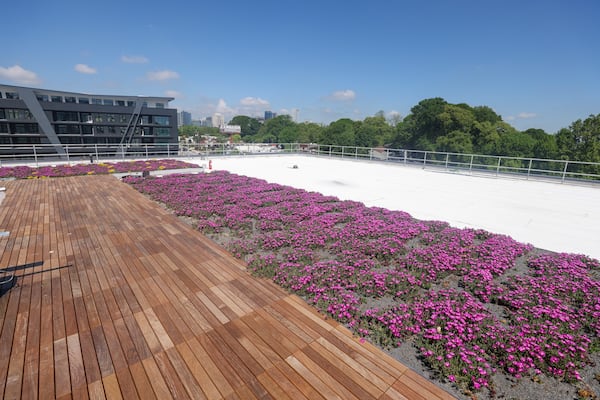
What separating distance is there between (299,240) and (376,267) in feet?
4.84

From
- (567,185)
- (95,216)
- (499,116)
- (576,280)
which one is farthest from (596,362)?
(499,116)

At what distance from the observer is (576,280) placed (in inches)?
160

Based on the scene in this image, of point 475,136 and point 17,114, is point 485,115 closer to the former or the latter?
point 475,136

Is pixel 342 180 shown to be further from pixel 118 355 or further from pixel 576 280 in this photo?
pixel 118 355

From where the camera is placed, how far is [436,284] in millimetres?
4062

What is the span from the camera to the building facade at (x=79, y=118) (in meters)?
42.7

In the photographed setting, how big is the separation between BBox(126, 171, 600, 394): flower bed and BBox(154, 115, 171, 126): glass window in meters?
50.4

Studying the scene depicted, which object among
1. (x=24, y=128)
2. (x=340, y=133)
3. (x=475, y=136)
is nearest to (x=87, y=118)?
(x=24, y=128)

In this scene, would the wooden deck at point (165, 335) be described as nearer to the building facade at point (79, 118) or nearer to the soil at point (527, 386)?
the soil at point (527, 386)

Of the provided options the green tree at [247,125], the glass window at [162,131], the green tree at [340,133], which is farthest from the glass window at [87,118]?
the green tree at [247,125]

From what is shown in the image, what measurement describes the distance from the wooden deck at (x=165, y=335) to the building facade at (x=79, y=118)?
132ft

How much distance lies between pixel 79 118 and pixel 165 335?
187ft

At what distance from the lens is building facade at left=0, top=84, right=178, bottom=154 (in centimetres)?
4272

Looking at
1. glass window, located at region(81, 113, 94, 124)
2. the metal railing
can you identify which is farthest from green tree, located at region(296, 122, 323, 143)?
the metal railing
